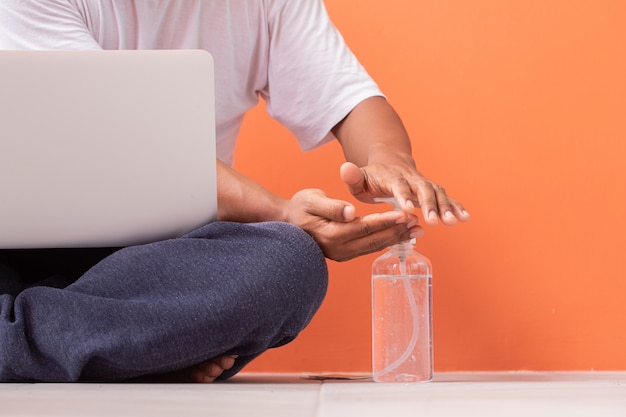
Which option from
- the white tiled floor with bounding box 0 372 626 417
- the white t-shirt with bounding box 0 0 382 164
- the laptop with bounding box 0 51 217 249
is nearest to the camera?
the white tiled floor with bounding box 0 372 626 417

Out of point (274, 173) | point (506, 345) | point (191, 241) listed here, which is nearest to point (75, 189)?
point (191, 241)

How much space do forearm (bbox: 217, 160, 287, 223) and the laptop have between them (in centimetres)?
29

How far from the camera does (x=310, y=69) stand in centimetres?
163

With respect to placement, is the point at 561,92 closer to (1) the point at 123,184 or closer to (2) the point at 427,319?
(2) the point at 427,319

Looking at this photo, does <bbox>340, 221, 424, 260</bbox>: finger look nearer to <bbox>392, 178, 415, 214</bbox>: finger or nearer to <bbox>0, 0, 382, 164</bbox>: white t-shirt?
<bbox>392, 178, 415, 214</bbox>: finger

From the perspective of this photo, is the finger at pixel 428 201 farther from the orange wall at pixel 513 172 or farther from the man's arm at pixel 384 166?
the orange wall at pixel 513 172

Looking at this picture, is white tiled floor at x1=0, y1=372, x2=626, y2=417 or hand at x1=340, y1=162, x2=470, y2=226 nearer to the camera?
white tiled floor at x1=0, y1=372, x2=626, y2=417

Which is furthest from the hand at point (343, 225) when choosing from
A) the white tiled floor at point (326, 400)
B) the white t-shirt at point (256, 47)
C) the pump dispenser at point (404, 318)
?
the white t-shirt at point (256, 47)

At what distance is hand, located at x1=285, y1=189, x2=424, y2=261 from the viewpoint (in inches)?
43.9

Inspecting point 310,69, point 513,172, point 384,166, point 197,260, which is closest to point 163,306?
point 197,260

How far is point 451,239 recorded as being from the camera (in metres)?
1.91

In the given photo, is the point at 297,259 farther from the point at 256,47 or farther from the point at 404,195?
the point at 256,47

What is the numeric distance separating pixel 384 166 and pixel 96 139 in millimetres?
480

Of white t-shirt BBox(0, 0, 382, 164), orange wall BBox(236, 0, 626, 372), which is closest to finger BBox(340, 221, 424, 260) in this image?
white t-shirt BBox(0, 0, 382, 164)
